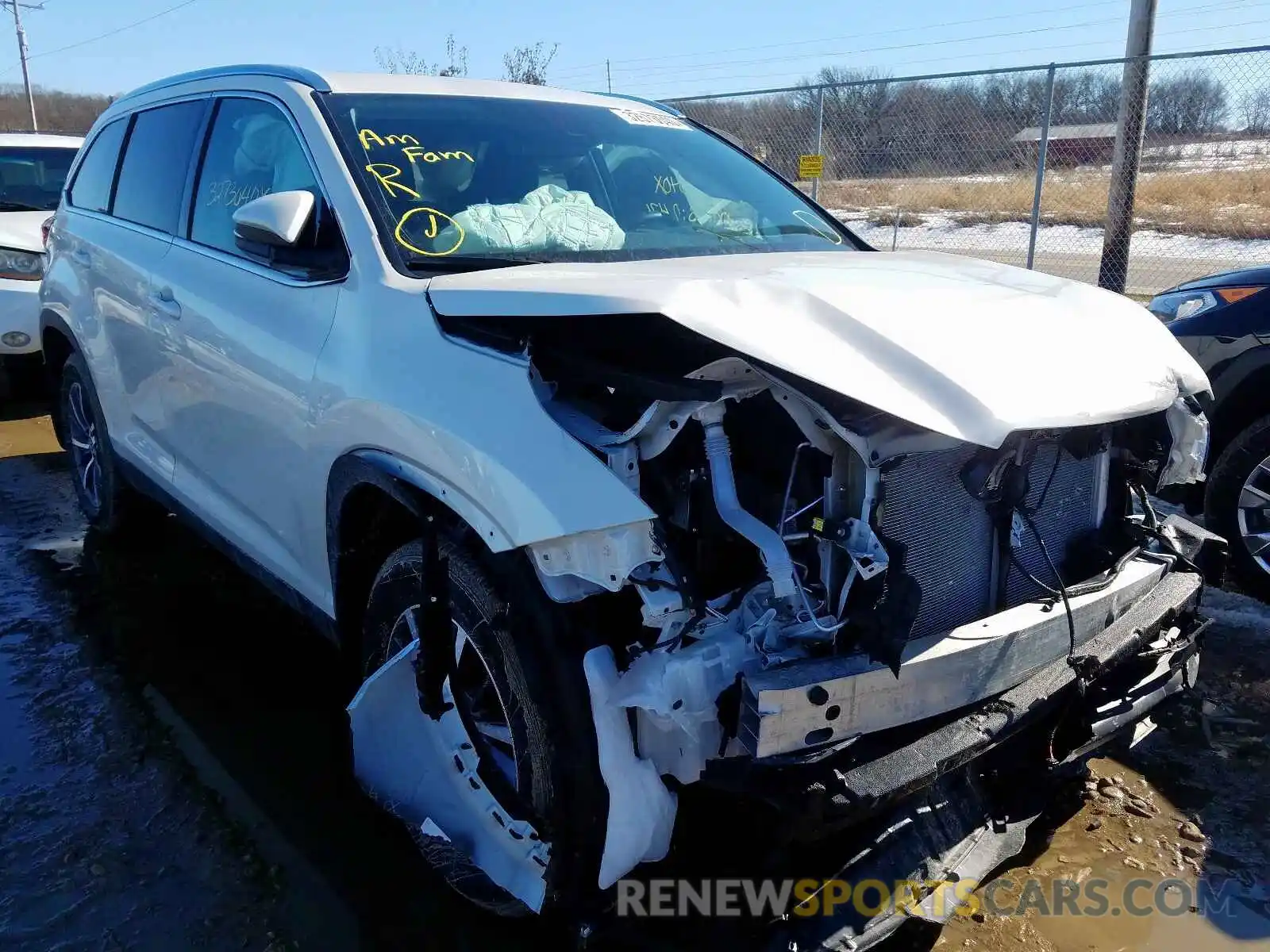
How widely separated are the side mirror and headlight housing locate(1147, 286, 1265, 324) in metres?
4.00

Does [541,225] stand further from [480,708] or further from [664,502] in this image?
[480,708]

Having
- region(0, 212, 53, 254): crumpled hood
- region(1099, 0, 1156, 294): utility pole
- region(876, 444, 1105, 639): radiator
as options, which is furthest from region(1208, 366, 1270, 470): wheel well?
region(0, 212, 53, 254): crumpled hood

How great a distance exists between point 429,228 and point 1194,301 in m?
3.79

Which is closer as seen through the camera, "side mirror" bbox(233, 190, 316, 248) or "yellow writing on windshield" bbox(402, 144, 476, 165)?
"side mirror" bbox(233, 190, 316, 248)

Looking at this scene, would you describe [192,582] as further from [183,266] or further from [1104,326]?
[1104,326]

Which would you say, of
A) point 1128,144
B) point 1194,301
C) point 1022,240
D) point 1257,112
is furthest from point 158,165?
point 1022,240

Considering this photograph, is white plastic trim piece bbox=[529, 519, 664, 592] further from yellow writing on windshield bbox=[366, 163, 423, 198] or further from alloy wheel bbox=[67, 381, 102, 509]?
alloy wheel bbox=[67, 381, 102, 509]

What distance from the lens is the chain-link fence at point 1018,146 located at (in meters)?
9.84

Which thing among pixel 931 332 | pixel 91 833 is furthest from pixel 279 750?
pixel 931 332

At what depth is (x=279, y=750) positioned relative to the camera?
3.31 m

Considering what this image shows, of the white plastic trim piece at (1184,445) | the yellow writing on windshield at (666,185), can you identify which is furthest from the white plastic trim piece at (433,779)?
the white plastic trim piece at (1184,445)

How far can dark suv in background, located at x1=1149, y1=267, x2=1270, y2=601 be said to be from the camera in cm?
427

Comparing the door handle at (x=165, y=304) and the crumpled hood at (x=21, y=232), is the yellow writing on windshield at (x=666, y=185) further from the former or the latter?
the crumpled hood at (x=21, y=232)

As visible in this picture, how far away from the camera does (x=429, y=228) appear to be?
2812 millimetres
